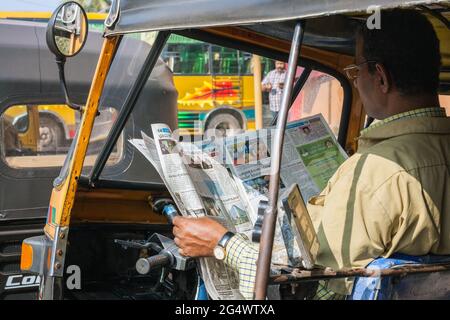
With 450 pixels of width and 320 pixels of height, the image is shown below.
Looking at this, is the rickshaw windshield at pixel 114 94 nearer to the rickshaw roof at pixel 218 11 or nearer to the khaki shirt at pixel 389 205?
the rickshaw roof at pixel 218 11

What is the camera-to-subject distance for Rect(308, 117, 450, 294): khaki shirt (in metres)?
1.75

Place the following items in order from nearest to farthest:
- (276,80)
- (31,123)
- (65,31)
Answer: (65,31), (31,123), (276,80)

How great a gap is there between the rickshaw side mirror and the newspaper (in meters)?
Answer: 0.44

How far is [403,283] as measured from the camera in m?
1.81

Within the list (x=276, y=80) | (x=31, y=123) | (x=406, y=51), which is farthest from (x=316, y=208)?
(x=276, y=80)

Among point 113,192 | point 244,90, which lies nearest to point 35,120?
point 113,192

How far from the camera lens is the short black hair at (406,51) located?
1927 mm

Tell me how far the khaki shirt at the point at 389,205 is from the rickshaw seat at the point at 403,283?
0.02 metres

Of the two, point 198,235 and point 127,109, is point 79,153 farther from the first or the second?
point 198,235

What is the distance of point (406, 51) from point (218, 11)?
23.5 inches

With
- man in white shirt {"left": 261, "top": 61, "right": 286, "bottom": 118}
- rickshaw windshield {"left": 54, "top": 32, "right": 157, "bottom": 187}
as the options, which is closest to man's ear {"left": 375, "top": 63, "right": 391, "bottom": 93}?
man in white shirt {"left": 261, "top": 61, "right": 286, "bottom": 118}

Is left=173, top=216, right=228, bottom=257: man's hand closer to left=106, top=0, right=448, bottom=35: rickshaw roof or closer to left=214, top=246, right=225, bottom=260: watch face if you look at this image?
left=214, top=246, right=225, bottom=260: watch face

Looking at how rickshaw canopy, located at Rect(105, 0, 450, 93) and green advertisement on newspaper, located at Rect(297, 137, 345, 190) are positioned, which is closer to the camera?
rickshaw canopy, located at Rect(105, 0, 450, 93)
